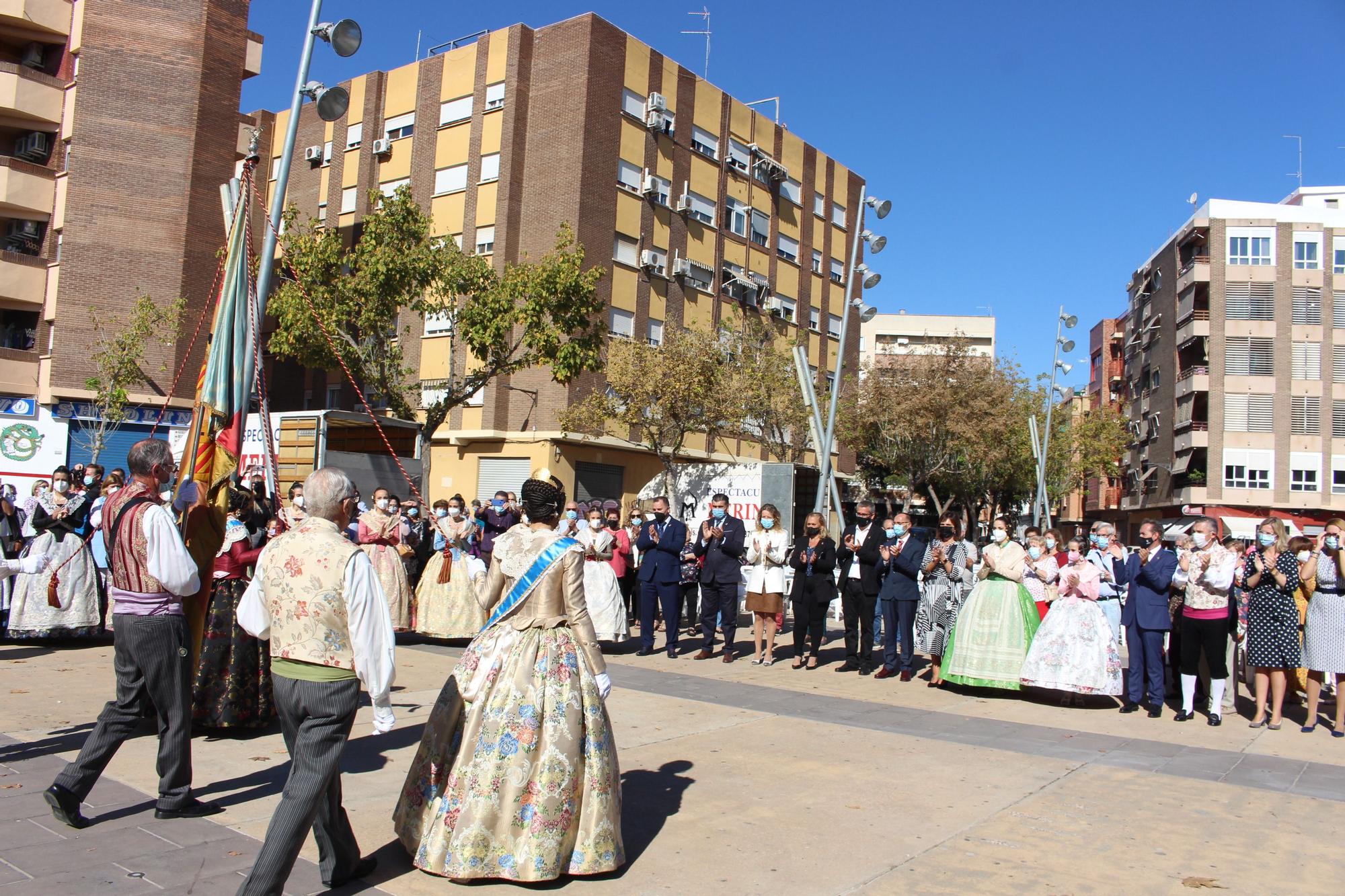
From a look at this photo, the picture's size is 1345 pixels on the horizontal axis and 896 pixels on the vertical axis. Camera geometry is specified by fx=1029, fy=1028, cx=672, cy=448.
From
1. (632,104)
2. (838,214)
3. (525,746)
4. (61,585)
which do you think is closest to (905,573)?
(525,746)

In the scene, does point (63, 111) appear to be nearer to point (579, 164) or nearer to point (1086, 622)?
point (579, 164)

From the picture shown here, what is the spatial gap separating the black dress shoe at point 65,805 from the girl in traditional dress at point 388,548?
6812mm

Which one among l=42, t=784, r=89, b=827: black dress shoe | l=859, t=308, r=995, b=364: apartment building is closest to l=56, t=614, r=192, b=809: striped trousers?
l=42, t=784, r=89, b=827: black dress shoe

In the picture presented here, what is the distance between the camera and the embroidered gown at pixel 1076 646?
10.4 metres

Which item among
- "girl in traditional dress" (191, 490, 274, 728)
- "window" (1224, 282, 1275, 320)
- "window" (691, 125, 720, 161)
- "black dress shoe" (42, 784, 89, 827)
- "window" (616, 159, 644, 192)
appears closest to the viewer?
"black dress shoe" (42, 784, 89, 827)

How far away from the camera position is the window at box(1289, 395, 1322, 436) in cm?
5153

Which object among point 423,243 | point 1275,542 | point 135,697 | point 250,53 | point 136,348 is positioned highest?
point 250,53

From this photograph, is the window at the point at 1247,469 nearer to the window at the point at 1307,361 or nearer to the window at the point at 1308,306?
the window at the point at 1307,361

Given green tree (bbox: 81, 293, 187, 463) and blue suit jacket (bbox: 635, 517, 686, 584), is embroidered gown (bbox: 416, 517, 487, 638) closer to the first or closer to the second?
blue suit jacket (bbox: 635, 517, 686, 584)

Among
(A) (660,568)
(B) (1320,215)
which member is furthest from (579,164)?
(B) (1320,215)

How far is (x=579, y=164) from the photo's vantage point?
3175 centimetres

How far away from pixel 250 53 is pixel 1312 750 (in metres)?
34.6

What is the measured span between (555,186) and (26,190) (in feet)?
50.5

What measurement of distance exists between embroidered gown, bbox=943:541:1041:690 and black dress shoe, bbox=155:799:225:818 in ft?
25.7
